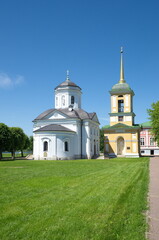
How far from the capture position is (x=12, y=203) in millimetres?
8039

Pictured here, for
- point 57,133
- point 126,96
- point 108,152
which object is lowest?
point 108,152

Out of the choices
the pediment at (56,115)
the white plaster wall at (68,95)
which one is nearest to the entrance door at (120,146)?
the white plaster wall at (68,95)

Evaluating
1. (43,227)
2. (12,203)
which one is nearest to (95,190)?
(12,203)

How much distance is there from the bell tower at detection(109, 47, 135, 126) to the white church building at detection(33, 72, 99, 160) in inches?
173

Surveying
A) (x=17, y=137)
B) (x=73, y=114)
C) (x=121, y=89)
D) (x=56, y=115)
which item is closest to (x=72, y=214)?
(x=73, y=114)

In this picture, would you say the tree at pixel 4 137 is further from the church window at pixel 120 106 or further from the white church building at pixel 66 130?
the church window at pixel 120 106

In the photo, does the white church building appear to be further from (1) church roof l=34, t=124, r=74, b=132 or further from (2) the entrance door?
(2) the entrance door

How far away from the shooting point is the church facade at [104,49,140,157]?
154 feet

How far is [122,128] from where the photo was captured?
4772cm

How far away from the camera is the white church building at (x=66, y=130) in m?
41.9

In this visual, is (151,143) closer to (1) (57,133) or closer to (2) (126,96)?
(2) (126,96)

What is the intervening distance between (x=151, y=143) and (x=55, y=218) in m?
62.6

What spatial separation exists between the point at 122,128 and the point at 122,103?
5562 millimetres

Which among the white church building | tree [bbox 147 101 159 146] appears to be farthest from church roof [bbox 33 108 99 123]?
tree [bbox 147 101 159 146]
